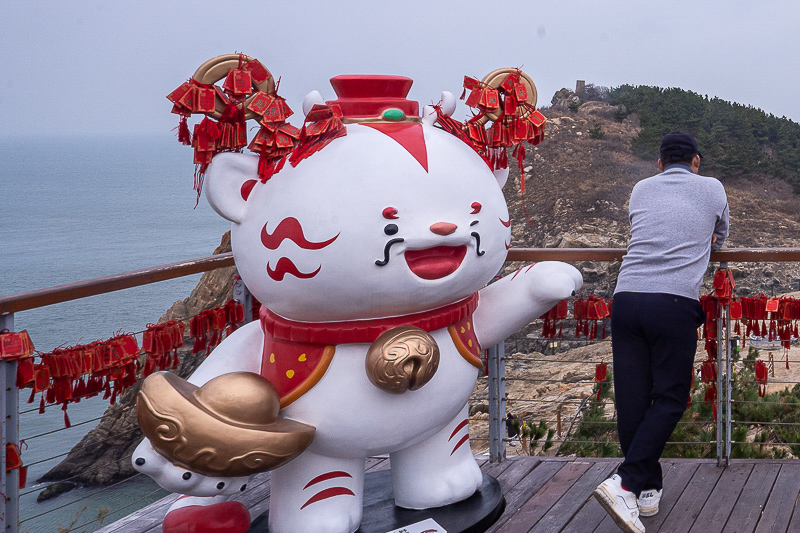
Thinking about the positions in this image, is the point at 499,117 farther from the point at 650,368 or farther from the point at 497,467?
the point at 497,467

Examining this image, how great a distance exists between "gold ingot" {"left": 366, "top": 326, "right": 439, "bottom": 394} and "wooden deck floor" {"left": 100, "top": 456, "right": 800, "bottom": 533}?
0.87 metres

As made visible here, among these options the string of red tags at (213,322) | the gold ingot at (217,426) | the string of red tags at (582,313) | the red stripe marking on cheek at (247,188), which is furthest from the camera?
the string of red tags at (582,313)

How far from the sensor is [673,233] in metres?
2.74

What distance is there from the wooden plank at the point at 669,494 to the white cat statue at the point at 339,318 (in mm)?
754

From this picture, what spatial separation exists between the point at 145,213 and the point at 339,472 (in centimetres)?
2069

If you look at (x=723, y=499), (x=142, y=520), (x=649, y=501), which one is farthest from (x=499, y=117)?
(x=142, y=520)

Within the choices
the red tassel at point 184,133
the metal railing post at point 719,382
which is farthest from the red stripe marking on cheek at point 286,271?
the metal railing post at point 719,382

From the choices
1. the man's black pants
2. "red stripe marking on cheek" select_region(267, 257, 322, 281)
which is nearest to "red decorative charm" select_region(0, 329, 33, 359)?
"red stripe marking on cheek" select_region(267, 257, 322, 281)

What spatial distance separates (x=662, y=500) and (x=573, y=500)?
0.35 m

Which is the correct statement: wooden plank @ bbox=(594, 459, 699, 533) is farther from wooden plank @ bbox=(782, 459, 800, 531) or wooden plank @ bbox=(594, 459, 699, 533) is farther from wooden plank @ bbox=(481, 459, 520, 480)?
wooden plank @ bbox=(481, 459, 520, 480)

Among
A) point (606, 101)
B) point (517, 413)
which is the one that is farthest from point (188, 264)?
point (606, 101)

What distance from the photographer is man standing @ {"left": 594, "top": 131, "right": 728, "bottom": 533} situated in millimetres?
2723

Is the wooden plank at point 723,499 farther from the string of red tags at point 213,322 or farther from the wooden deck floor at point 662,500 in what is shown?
the string of red tags at point 213,322

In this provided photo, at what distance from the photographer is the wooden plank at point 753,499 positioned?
9.50 ft
